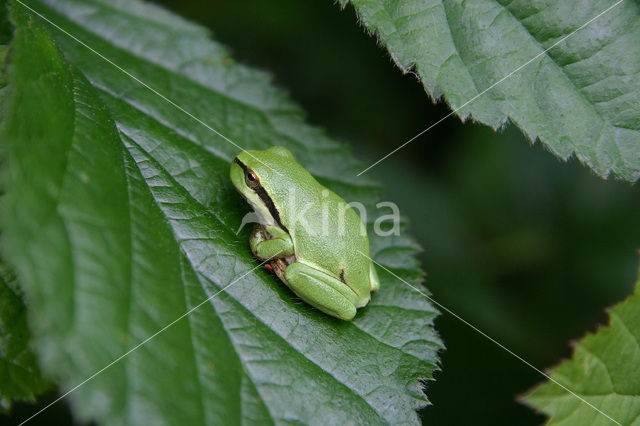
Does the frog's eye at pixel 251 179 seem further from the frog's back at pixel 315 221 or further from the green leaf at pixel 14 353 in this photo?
the green leaf at pixel 14 353

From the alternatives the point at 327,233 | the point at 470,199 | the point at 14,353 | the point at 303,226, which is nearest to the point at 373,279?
the point at 327,233

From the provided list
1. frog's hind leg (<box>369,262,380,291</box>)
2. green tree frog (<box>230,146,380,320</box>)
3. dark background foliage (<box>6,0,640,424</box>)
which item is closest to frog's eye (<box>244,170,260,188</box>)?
green tree frog (<box>230,146,380,320</box>)

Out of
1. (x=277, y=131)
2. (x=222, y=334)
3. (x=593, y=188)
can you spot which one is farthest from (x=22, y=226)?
(x=593, y=188)

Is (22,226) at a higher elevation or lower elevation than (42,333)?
higher

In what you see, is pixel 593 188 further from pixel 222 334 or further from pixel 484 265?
pixel 222 334

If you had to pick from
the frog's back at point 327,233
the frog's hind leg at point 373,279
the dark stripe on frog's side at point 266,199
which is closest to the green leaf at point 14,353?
the dark stripe on frog's side at point 266,199
